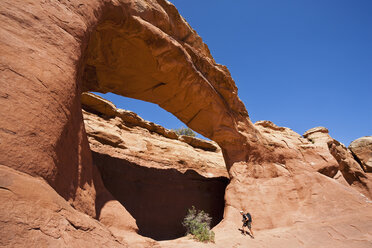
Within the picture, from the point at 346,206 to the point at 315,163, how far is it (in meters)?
2.20

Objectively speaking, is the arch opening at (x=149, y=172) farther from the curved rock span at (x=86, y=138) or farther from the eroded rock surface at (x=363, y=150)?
the eroded rock surface at (x=363, y=150)

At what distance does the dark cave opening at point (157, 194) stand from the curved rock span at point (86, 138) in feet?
6.87

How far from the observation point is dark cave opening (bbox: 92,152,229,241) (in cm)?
803

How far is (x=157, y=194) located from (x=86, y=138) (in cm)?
523

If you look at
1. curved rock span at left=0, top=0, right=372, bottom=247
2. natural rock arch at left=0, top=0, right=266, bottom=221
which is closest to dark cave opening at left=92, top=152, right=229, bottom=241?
curved rock span at left=0, top=0, right=372, bottom=247

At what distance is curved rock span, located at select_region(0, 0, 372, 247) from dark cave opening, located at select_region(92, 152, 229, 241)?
2095 mm

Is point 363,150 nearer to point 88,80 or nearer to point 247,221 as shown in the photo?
point 247,221

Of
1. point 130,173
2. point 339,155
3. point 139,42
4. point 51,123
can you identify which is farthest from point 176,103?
point 339,155

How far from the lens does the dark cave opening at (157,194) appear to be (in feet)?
26.3

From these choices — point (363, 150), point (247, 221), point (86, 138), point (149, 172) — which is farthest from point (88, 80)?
point (363, 150)

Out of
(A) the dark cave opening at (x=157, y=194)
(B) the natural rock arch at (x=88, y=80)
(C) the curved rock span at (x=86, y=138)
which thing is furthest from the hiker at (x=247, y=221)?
(A) the dark cave opening at (x=157, y=194)

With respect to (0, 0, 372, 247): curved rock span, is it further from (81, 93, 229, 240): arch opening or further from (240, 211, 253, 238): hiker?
(81, 93, 229, 240): arch opening

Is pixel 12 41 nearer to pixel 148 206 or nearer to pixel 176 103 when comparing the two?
pixel 176 103

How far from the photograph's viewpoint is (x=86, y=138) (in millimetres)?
4395
